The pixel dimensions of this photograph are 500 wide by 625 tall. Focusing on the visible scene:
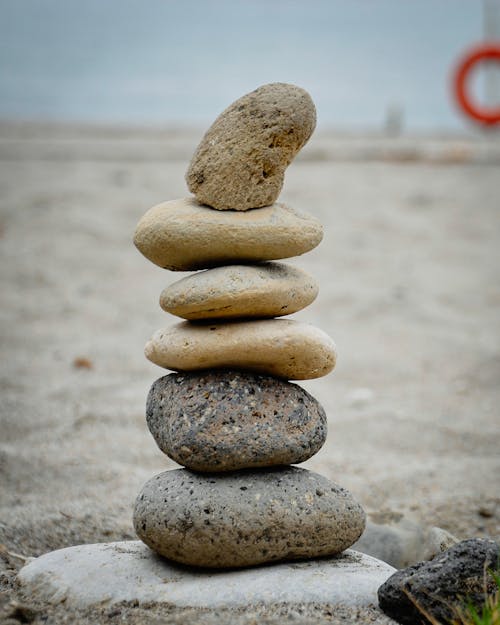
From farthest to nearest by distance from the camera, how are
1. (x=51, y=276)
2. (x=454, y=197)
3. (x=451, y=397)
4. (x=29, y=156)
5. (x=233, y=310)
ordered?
(x=29, y=156)
(x=454, y=197)
(x=51, y=276)
(x=451, y=397)
(x=233, y=310)

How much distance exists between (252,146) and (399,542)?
7.66 feet

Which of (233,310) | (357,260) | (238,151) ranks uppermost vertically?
(238,151)

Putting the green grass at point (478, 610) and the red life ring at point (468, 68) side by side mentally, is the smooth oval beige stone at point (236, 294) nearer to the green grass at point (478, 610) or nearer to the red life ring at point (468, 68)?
the green grass at point (478, 610)

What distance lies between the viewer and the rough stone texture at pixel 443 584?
3131mm

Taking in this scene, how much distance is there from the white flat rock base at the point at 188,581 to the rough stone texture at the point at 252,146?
5.47ft

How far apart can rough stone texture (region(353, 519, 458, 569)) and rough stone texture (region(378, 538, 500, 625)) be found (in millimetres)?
990

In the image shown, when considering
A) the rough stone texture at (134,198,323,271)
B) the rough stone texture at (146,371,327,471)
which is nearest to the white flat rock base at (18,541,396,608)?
the rough stone texture at (146,371,327,471)

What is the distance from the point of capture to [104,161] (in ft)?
50.0

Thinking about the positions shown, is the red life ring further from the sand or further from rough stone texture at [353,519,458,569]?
rough stone texture at [353,519,458,569]

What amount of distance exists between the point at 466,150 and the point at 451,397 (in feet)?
31.7

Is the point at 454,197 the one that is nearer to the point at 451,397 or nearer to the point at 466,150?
the point at 466,150

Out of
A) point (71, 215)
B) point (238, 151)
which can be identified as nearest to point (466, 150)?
point (71, 215)

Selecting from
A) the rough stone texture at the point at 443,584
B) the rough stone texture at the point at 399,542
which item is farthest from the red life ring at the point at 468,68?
the rough stone texture at the point at 443,584

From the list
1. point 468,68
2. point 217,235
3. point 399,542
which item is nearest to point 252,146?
point 217,235
